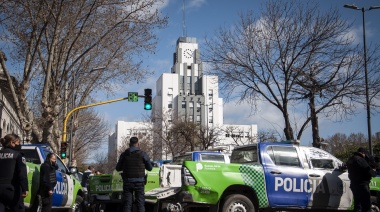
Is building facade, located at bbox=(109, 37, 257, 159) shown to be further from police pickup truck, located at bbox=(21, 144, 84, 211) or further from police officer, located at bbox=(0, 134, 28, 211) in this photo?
police officer, located at bbox=(0, 134, 28, 211)

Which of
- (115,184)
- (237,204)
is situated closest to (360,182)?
(237,204)

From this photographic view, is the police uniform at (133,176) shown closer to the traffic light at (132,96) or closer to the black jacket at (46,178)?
the black jacket at (46,178)

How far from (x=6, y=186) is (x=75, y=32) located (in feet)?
57.2

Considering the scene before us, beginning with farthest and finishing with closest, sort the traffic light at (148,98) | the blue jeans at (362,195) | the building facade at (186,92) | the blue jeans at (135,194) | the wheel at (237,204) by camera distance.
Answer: the building facade at (186,92) → the traffic light at (148,98) → the blue jeans at (362,195) → the wheel at (237,204) → the blue jeans at (135,194)

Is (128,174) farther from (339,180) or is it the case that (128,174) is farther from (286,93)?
(286,93)

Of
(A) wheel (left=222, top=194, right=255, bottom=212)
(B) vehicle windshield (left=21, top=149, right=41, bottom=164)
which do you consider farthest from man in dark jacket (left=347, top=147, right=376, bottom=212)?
(B) vehicle windshield (left=21, top=149, right=41, bottom=164)

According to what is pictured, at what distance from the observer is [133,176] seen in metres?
9.65

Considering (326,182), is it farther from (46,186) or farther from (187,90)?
(187,90)

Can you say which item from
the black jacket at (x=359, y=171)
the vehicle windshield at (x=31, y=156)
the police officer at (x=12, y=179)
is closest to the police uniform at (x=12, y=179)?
the police officer at (x=12, y=179)

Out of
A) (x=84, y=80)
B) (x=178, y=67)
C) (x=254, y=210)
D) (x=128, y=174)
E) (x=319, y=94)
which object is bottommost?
(x=254, y=210)

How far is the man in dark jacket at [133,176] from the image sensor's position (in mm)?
9562

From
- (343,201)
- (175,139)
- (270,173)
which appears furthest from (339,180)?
(175,139)

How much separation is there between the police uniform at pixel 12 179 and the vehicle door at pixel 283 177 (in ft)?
16.3

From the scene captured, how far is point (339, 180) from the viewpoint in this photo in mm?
10898
